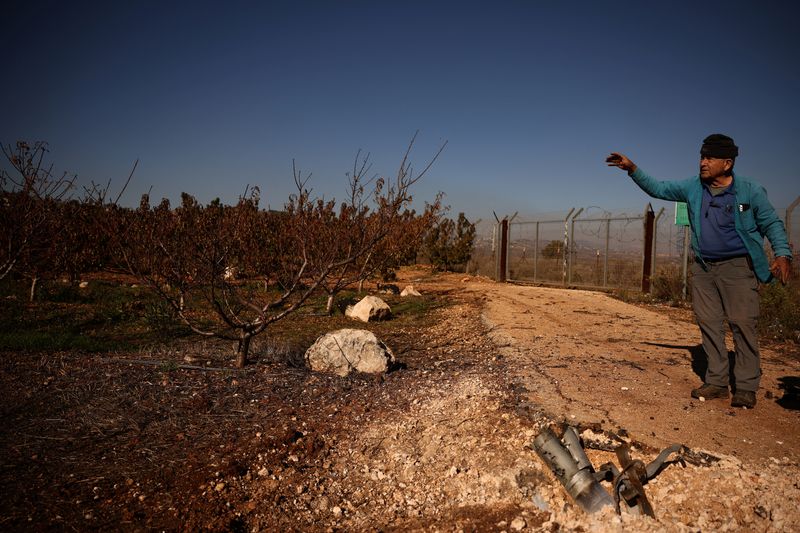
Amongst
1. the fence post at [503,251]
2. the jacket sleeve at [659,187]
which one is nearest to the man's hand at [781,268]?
the jacket sleeve at [659,187]

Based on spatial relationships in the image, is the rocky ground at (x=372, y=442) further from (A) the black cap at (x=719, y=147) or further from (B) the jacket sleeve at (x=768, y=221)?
(A) the black cap at (x=719, y=147)

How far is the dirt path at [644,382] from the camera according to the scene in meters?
2.74

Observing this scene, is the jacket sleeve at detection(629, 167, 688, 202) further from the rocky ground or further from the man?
the rocky ground

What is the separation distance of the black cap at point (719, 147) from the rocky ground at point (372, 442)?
1.79 m

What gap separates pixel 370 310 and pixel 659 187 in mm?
5213

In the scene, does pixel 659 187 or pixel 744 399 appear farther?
pixel 659 187

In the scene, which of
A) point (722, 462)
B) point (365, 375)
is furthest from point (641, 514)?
point (365, 375)

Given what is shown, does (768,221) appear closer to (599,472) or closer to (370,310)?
(599,472)

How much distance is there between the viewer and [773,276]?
3.15 m

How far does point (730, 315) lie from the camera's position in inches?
128

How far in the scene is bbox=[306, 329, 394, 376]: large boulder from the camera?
4422 millimetres

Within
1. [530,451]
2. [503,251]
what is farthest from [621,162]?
[503,251]

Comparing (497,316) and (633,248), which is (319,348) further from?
(633,248)

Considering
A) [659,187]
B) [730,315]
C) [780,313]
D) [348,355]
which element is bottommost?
[348,355]
